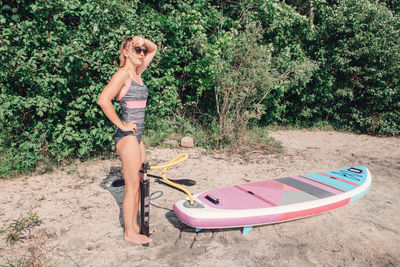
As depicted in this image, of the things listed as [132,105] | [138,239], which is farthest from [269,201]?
[132,105]

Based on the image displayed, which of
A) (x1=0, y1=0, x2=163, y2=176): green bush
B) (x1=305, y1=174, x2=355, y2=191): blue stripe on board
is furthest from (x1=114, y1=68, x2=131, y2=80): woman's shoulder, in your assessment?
(x1=305, y1=174, x2=355, y2=191): blue stripe on board

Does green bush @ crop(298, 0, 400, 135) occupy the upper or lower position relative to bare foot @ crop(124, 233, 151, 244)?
upper

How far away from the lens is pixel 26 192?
398 cm

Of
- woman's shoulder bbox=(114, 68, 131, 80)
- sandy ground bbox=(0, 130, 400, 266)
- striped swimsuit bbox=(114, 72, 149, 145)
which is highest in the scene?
woman's shoulder bbox=(114, 68, 131, 80)

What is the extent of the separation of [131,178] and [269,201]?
5.57 ft

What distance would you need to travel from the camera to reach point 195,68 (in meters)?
7.03

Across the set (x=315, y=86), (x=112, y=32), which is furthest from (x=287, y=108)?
(x=112, y=32)

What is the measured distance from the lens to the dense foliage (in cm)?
457

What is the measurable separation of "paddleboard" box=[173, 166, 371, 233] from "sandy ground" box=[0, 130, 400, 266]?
19 centimetres

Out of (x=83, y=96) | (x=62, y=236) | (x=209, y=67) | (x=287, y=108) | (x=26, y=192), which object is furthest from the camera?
(x=287, y=108)

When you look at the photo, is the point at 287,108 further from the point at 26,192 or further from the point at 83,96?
the point at 26,192

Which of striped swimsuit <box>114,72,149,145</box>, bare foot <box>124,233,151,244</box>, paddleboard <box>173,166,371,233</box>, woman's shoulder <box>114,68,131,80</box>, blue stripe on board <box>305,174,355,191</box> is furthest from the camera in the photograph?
blue stripe on board <box>305,174,355,191</box>

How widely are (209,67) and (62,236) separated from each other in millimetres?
4796

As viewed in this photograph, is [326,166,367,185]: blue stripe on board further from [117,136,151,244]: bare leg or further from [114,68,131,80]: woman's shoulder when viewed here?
[114,68,131,80]: woman's shoulder
